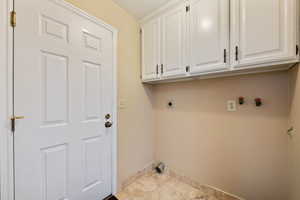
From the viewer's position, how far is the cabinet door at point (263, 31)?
111 centimetres

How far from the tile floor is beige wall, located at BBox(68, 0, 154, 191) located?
171 millimetres

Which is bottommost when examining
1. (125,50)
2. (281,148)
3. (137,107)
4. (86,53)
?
(281,148)

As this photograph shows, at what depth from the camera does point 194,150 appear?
200 cm

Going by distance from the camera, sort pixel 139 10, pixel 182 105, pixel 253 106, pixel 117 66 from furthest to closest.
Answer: pixel 182 105 < pixel 139 10 < pixel 117 66 < pixel 253 106

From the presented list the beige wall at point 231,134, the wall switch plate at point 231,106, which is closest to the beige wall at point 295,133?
the beige wall at point 231,134

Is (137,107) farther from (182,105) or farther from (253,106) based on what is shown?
(253,106)

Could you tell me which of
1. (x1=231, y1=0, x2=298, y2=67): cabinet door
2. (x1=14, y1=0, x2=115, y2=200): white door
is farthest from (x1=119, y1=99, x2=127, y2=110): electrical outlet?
(x1=231, y1=0, x2=298, y2=67): cabinet door

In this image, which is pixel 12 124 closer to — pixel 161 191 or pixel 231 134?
pixel 161 191

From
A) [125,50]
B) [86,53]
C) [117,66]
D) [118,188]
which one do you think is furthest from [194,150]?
[86,53]

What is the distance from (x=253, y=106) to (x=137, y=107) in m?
1.43

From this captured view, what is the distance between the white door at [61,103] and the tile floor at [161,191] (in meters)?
0.31

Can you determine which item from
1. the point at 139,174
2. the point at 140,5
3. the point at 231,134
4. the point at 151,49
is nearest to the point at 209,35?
the point at 151,49

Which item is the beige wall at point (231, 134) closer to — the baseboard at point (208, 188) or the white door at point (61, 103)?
the baseboard at point (208, 188)

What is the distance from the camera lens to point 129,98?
1990 millimetres
